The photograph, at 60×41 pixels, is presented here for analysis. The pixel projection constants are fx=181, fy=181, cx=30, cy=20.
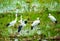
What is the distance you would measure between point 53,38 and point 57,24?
19cm

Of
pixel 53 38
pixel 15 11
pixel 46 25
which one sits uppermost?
pixel 15 11

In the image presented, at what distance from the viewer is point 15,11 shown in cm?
238

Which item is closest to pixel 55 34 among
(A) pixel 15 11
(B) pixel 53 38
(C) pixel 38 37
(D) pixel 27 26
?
(B) pixel 53 38

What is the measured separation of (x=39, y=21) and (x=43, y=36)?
202 millimetres

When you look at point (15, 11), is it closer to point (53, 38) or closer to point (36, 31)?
point (36, 31)

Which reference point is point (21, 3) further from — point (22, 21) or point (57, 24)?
point (57, 24)

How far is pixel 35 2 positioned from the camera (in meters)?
2.40

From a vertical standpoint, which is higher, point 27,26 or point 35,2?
point 35,2

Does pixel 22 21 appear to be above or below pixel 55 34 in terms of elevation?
above

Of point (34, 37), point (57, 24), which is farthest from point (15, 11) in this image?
point (57, 24)

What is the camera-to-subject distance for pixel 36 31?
7.63ft

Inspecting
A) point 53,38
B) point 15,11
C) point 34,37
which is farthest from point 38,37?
point 15,11

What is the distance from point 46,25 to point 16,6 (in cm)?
47

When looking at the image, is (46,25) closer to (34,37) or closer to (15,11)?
(34,37)
